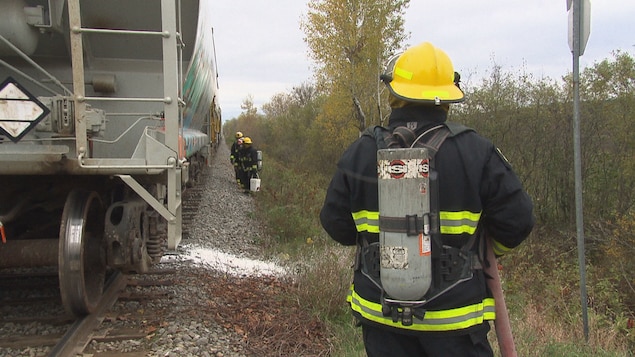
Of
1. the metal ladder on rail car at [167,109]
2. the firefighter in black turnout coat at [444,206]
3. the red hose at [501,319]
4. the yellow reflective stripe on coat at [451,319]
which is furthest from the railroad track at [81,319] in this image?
the red hose at [501,319]

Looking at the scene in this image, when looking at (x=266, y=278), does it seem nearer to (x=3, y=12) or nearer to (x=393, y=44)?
(x=3, y=12)

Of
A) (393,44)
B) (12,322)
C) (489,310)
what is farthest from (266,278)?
(393,44)

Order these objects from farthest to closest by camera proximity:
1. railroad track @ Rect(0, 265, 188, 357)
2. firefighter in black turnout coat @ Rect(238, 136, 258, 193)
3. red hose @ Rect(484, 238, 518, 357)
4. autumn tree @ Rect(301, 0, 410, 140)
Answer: autumn tree @ Rect(301, 0, 410, 140)
firefighter in black turnout coat @ Rect(238, 136, 258, 193)
railroad track @ Rect(0, 265, 188, 357)
red hose @ Rect(484, 238, 518, 357)

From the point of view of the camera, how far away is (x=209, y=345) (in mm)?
4062

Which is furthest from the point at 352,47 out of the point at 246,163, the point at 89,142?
the point at 89,142

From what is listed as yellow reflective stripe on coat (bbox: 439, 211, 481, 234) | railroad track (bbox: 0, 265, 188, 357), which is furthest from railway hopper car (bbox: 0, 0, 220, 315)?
yellow reflective stripe on coat (bbox: 439, 211, 481, 234)

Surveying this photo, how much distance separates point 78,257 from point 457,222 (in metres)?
3.16

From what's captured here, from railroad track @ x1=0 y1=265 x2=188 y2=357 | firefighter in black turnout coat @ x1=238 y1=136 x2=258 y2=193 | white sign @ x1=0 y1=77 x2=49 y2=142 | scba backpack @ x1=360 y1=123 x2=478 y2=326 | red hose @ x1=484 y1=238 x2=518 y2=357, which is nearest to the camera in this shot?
scba backpack @ x1=360 y1=123 x2=478 y2=326

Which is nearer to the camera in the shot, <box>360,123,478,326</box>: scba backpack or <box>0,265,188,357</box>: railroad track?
<box>360,123,478,326</box>: scba backpack

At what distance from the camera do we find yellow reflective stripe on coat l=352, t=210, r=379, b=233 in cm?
216

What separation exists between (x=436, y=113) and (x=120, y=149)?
419 centimetres

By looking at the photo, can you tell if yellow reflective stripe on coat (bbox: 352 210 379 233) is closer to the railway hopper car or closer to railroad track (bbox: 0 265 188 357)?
the railway hopper car

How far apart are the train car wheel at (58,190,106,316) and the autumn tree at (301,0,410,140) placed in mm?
19254

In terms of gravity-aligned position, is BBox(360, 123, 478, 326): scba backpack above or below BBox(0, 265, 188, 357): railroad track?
above
